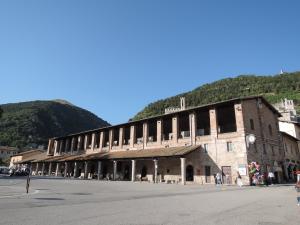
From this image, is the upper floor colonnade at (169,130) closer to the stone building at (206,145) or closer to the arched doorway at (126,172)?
the stone building at (206,145)

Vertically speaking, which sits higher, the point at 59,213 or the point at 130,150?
the point at 130,150

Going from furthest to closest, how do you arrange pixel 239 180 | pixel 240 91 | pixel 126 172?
pixel 240 91, pixel 126 172, pixel 239 180

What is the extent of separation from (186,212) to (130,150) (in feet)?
124

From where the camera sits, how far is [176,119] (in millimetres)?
39719

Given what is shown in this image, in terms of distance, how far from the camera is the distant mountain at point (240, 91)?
10925cm

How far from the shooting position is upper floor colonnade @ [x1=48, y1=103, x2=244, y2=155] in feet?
118

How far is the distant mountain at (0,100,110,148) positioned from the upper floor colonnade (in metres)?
77.6

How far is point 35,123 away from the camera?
431ft

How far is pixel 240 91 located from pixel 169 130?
77982mm

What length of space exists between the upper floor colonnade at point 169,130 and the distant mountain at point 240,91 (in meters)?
45.8

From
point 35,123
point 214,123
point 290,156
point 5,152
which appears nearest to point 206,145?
point 214,123

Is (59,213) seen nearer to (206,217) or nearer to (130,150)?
(206,217)

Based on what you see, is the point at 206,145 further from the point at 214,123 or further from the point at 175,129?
the point at 175,129

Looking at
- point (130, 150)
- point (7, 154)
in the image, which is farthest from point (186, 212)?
point (7, 154)
